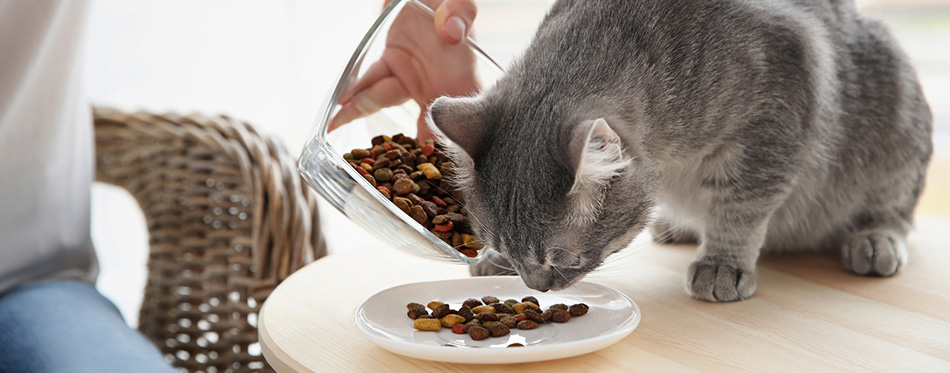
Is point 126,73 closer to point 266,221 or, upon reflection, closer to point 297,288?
point 266,221

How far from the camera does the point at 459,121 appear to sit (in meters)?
0.94

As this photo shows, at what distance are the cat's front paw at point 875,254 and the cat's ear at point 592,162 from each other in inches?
22.2

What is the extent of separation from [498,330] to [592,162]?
0.83ft

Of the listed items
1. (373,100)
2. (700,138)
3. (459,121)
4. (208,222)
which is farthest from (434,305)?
(208,222)

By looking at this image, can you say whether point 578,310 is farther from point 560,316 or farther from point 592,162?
point 592,162

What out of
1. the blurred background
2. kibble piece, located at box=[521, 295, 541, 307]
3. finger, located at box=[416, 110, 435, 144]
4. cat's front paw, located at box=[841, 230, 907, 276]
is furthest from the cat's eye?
the blurred background

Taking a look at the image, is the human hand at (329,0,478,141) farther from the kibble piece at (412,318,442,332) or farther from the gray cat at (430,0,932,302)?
the kibble piece at (412,318,442,332)

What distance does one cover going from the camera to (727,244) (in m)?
1.16

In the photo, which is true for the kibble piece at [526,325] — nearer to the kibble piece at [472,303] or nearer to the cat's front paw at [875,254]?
the kibble piece at [472,303]

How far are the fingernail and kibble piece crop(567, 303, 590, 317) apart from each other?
1.50 ft

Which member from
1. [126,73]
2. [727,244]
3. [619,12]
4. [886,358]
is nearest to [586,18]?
[619,12]

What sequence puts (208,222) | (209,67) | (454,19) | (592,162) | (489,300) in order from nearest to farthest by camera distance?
(592,162), (489,300), (454,19), (208,222), (209,67)

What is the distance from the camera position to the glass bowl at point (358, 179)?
3.12 feet

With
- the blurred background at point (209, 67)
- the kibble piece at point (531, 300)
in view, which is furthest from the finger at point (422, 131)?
the blurred background at point (209, 67)
